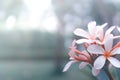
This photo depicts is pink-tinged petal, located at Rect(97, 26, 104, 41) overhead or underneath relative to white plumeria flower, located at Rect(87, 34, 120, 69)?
overhead

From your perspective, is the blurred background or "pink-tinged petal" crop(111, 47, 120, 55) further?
the blurred background

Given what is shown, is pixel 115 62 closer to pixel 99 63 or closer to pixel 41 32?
pixel 99 63

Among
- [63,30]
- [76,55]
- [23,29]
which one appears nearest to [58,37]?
[63,30]

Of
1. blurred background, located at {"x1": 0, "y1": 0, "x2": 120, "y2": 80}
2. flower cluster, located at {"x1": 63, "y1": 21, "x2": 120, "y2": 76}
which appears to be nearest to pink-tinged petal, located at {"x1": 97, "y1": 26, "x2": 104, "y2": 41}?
flower cluster, located at {"x1": 63, "y1": 21, "x2": 120, "y2": 76}

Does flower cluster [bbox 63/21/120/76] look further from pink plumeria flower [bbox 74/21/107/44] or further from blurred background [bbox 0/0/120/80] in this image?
blurred background [bbox 0/0/120/80]

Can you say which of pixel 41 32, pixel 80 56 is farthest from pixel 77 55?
pixel 41 32

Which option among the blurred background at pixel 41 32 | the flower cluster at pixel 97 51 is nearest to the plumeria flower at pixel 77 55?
the flower cluster at pixel 97 51

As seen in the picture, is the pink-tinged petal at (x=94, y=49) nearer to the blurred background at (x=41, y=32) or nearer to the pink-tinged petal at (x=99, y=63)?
the pink-tinged petal at (x=99, y=63)
